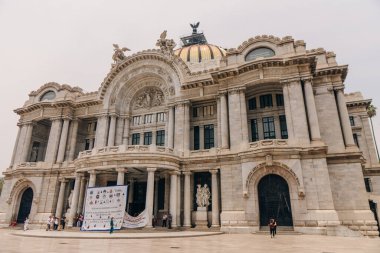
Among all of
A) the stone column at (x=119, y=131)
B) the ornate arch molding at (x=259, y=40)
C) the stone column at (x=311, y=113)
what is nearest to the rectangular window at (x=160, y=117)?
the stone column at (x=119, y=131)

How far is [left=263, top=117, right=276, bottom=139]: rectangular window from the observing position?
102 ft

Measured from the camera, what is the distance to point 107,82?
39000 mm

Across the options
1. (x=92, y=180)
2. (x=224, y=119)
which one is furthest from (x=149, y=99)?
(x=92, y=180)

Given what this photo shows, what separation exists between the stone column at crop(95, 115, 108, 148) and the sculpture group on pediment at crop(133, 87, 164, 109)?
486 cm

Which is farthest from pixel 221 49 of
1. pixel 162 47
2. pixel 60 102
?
pixel 60 102

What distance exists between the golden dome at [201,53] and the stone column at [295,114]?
22.7 meters

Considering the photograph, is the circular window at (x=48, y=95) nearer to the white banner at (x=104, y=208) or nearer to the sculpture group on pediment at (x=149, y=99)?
the sculpture group on pediment at (x=149, y=99)

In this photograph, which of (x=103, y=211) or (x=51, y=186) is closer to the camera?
(x=103, y=211)

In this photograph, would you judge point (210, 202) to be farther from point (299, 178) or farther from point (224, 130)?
point (299, 178)

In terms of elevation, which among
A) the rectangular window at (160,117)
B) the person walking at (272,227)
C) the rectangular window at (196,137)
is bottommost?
the person walking at (272,227)

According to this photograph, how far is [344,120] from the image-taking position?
29.8m

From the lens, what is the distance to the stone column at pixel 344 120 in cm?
2863

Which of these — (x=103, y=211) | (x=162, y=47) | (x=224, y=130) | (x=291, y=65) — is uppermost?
(x=162, y=47)

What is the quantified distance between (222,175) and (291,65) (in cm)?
1416
